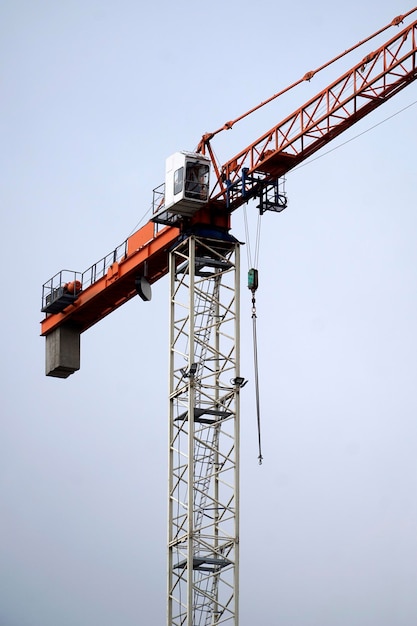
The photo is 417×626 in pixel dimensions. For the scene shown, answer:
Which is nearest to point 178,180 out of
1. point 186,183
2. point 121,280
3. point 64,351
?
point 186,183

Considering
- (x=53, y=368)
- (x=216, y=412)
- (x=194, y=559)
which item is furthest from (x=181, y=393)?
(x=53, y=368)

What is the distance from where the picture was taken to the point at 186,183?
80.8 metres

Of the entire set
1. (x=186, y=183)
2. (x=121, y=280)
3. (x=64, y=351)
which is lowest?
(x=64, y=351)

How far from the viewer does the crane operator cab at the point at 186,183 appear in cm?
8075

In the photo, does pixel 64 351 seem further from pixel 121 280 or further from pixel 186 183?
pixel 186 183

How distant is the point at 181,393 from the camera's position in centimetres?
8125

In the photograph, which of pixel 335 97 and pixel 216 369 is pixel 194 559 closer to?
pixel 216 369

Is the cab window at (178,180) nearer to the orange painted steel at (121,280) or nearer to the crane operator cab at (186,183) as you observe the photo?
the crane operator cab at (186,183)

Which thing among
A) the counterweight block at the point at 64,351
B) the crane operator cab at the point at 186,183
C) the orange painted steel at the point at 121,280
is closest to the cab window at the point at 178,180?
the crane operator cab at the point at 186,183

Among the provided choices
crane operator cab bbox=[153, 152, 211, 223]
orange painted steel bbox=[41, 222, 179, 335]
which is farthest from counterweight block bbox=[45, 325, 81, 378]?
crane operator cab bbox=[153, 152, 211, 223]

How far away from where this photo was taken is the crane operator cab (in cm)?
8075

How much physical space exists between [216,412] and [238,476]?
293cm

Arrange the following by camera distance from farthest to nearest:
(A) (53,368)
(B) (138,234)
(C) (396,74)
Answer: (A) (53,368) < (B) (138,234) < (C) (396,74)

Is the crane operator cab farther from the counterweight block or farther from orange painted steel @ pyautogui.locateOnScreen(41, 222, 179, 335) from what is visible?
the counterweight block
